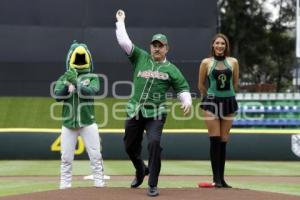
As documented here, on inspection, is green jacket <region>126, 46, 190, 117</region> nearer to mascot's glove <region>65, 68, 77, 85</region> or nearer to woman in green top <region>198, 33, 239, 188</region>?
woman in green top <region>198, 33, 239, 188</region>

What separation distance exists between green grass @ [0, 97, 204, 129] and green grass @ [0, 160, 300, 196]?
798cm

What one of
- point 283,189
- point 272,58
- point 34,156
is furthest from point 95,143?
point 272,58

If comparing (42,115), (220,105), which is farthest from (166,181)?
(42,115)

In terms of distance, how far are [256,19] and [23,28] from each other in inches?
1009

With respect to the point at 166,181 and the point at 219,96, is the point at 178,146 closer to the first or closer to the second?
the point at 166,181

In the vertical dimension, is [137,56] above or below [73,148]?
above

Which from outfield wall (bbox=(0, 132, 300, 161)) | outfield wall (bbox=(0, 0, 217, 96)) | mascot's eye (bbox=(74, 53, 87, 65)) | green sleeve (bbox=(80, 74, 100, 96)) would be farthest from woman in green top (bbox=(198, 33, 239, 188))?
outfield wall (bbox=(0, 0, 217, 96))

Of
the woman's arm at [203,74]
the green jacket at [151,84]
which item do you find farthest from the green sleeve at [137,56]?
the woman's arm at [203,74]

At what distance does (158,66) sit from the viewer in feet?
25.2

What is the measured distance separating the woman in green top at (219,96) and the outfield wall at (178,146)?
6550 millimetres

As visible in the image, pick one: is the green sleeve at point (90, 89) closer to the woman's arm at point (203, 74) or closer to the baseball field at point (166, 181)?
the baseball field at point (166, 181)

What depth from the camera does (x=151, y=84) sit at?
25.1 feet

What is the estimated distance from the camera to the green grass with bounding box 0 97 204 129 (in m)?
22.8

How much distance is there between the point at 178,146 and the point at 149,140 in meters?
7.70
